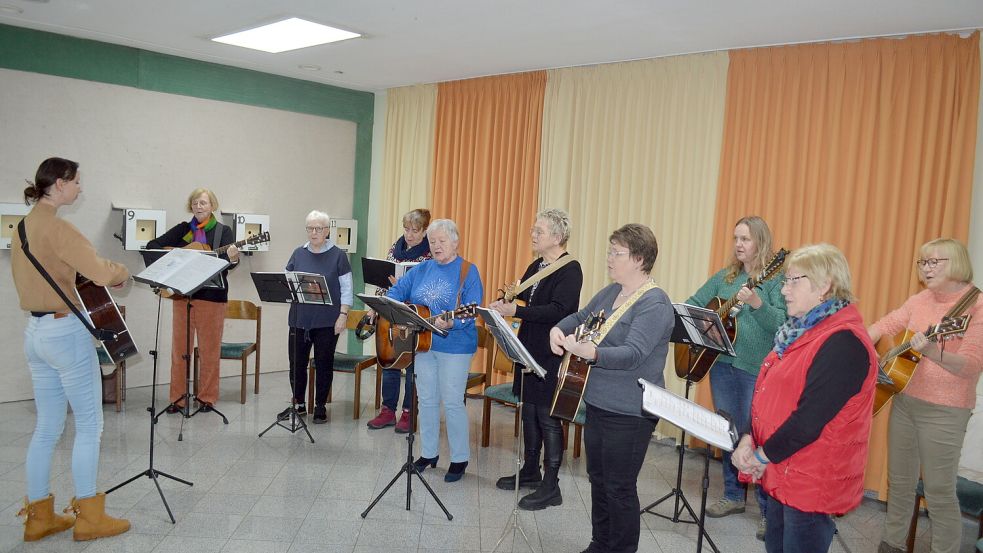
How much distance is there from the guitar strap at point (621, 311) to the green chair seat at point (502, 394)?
1897mm

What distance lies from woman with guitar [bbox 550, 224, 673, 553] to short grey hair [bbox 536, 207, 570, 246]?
91 cm

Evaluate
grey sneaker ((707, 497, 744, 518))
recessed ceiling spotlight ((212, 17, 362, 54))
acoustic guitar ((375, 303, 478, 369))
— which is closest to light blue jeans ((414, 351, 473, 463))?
acoustic guitar ((375, 303, 478, 369))

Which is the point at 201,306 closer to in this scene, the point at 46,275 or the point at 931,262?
the point at 46,275

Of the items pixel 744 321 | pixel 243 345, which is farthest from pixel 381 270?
pixel 744 321

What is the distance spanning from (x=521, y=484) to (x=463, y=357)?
2.98 feet

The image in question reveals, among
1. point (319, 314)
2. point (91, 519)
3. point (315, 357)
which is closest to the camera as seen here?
point (91, 519)

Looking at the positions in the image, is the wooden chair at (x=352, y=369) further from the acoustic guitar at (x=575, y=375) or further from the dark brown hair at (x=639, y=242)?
the dark brown hair at (x=639, y=242)

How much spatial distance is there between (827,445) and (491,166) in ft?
16.6

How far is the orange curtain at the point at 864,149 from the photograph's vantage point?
442cm

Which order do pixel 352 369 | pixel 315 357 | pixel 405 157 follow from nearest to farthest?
pixel 315 357 → pixel 352 369 → pixel 405 157

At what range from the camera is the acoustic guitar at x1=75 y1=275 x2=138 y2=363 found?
3.32 m

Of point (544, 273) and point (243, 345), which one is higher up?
point (544, 273)

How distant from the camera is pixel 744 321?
400 centimetres

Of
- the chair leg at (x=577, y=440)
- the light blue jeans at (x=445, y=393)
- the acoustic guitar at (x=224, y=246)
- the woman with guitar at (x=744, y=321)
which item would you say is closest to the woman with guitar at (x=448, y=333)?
the light blue jeans at (x=445, y=393)
